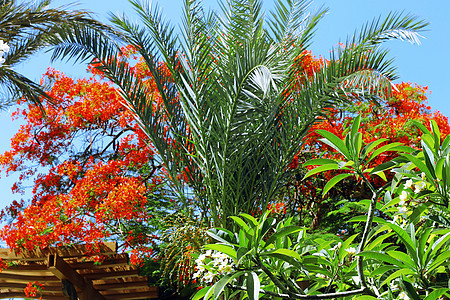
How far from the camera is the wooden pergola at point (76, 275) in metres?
6.55

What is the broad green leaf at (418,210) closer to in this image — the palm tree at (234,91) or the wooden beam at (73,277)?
the palm tree at (234,91)

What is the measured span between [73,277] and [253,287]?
608cm

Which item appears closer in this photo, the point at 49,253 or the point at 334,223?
the point at 49,253

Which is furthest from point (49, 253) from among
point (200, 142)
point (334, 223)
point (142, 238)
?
point (334, 223)

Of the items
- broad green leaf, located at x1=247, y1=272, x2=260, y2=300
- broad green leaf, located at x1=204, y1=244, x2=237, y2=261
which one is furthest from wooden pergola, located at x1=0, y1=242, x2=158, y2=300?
broad green leaf, located at x1=247, y1=272, x2=260, y2=300

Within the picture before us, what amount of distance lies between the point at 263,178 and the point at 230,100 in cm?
114

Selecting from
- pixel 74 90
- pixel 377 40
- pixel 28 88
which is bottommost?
pixel 377 40

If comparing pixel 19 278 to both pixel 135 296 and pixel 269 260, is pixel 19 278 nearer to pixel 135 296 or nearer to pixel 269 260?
pixel 135 296

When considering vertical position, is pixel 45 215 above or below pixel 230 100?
below

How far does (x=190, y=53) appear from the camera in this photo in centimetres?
553

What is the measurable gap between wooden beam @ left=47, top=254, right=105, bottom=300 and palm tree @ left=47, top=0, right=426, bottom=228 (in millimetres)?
2369

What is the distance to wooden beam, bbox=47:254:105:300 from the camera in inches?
259

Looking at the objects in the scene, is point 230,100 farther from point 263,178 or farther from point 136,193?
point 136,193

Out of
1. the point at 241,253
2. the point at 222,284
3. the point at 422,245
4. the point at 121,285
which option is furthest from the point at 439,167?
the point at 121,285
